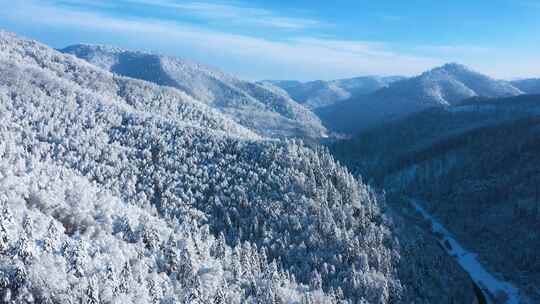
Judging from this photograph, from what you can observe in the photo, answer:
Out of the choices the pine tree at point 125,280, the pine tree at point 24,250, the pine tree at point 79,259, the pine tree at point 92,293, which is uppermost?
the pine tree at point 24,250

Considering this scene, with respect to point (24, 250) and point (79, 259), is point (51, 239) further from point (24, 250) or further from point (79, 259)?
point (24, 250)

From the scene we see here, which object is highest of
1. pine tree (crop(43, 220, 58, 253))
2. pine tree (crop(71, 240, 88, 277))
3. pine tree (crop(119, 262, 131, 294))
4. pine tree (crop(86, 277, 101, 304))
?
pine tree (crop(43, 220, 58, 253))

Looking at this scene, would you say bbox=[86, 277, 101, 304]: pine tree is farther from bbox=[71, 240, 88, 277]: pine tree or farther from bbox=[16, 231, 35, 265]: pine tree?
bbox=[16, 231, 35, 265]: pine tree

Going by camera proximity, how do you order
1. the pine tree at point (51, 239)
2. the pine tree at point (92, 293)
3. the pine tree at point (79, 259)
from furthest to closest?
the pine tree at point (51, 239) → the pine tree at point (79, 259) → the pine tree at point (92, 293)

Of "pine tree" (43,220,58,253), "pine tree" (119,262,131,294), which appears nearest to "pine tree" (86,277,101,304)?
"pine tree" (119,262,131,294)

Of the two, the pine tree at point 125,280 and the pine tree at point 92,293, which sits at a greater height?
the pine tree at point 92,293

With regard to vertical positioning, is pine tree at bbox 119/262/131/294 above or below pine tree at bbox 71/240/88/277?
below

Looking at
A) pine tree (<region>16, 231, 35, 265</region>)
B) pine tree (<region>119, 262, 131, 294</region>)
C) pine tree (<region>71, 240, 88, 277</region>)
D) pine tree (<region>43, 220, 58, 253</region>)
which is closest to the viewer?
pine tree (<region>16, 231, 35, 265</region>)

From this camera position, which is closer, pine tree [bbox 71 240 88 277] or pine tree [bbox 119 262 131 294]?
pine tree [bbox 71 240 88 277]

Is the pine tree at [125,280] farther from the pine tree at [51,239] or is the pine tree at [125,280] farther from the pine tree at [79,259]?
the pine tree at [51,239]

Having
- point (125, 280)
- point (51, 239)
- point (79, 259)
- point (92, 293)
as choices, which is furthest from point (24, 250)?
point (125, 280)

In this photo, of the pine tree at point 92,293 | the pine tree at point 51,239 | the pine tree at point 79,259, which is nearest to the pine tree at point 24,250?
the pine tree at point 51,239
